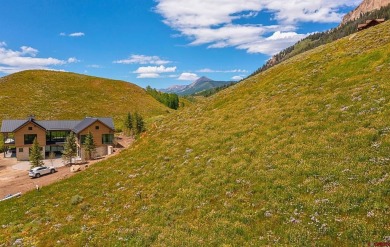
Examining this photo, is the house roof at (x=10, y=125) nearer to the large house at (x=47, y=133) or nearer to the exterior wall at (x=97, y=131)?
the large house at (x=47, y=133)

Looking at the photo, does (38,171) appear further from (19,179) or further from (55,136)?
(55,136)

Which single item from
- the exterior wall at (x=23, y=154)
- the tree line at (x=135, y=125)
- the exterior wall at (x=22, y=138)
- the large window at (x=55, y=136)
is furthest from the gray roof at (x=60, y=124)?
the tree line at (x=135, y=125)

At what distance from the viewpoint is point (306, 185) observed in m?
18.3

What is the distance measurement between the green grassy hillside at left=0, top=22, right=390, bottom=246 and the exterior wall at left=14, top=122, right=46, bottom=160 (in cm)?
4714

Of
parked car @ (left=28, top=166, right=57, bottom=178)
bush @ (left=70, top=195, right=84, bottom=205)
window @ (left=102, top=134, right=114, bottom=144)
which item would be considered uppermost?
window @ (left=102, top=134, right=114, bottom=144)

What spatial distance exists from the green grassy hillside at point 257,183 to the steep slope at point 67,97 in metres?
95.3

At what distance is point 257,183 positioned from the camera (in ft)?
68.5

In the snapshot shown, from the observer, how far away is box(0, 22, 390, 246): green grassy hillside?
1558 cm

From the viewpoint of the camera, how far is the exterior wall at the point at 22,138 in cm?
7644

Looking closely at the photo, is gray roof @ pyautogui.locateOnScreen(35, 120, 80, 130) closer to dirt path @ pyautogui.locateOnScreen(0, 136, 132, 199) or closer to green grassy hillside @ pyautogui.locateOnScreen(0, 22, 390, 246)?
dirt path @ pyautogui.locateOnScreen(0, 136, 132, 199)

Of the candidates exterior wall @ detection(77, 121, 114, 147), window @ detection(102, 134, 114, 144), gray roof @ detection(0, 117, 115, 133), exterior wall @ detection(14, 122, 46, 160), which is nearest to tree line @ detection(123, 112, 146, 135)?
gray roof @ detection(0, 117, 115, 133)

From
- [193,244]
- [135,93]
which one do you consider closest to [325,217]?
[193,244]

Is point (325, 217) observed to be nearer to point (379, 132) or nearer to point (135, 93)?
point (379, 132)

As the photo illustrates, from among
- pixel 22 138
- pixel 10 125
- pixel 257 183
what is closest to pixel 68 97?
pixel 10 125
